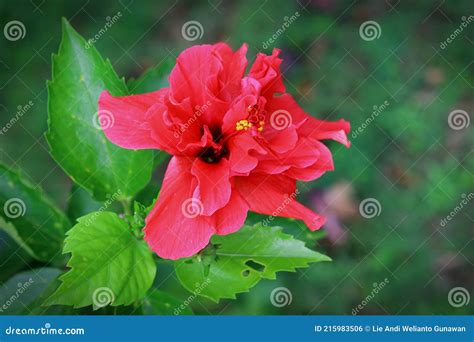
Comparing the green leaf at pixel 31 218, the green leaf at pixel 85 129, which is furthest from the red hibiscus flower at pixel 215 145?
the green leaf at pixel 31 218

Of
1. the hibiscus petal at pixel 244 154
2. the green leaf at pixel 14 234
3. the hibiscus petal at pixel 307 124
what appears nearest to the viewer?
the hibiscus petal at pixel 244 154

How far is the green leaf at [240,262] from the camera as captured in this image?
1065 mm

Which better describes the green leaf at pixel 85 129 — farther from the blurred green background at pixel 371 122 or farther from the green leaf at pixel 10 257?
the blurred green background at pixel 371 122

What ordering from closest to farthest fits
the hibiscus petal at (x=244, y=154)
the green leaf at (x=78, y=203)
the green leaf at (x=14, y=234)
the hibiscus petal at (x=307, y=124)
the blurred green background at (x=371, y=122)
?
the hibiscus petal at (x=244, y=154), the hibiscus petal at (x=307, y=124), the green leaf at (x=14, y=234), the green leaf at (x=78, y=203), the blurred green background at (x=371, y=122)

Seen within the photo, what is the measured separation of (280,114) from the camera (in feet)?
3.50

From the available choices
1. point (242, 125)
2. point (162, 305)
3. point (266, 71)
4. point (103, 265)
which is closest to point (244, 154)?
point (242, 125)

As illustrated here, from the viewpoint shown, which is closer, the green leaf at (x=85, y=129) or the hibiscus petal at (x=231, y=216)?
the hibiscus petal at (x=231, y=216)

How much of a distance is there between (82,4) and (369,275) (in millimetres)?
1150

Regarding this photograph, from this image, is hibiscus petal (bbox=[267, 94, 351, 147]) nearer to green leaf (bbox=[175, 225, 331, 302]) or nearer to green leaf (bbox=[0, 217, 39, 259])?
green leaf (bbox=[175, 225, 331, 302])

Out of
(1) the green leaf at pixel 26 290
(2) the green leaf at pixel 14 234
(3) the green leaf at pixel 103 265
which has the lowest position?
(1) the green leaf at pixel 26 290

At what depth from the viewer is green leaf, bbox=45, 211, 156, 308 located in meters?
0.99

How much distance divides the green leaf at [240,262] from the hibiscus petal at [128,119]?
0.22 m

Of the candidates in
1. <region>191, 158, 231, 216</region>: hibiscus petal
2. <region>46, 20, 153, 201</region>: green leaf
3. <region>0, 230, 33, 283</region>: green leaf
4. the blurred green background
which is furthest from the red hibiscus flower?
the blurred green background

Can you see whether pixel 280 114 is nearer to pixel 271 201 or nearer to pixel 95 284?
pixel 271 201
